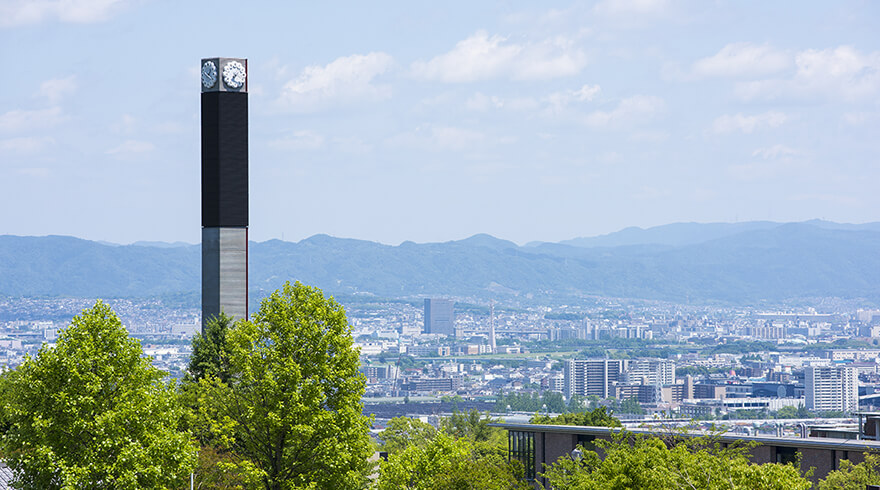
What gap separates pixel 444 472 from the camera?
3647 centimetres

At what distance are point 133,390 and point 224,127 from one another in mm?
22292

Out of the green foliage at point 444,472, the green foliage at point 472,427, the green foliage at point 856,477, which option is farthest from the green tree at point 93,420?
the green foliage at point 472,427

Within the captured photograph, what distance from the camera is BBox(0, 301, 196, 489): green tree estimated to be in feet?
113

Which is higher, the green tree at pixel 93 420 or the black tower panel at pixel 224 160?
the black tower panel at pixel 224 160

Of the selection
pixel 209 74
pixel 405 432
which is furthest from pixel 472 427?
pixel 209 74

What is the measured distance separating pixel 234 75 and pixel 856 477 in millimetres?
34115

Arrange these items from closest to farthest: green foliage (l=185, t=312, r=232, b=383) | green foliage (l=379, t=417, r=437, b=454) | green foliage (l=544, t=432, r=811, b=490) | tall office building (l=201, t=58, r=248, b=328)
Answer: green foliage (l=544, t=432, r=811, b=490) < green foliage (l=185, t=312, r=232, b=383) < tall office building (l=201, t=58, r=248, b=328) < green foliage (l=379, t=417, r=437, b=454)

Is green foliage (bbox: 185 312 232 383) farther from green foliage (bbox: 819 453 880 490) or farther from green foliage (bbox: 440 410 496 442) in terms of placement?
green foliage (bbox: 440 410 496 442)

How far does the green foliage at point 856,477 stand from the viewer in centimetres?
3628

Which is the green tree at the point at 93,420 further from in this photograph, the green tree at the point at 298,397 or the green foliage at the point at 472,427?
the green foliage at the point at 472,427

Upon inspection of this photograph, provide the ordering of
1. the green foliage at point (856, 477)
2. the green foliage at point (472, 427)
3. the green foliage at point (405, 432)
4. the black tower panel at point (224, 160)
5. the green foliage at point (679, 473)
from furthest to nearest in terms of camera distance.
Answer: the green foliage at point (472, 427), the green foliage at point (405, 432), the black tower panel at point (224, 160), the green foliage at point (856, 477), the green foliage at point (679, 473)

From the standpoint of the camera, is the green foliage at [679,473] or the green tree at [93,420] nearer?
the green foliage at [679,473]

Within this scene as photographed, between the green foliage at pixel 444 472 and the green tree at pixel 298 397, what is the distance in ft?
6.34

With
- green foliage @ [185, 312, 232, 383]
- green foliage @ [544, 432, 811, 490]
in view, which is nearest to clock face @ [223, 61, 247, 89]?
green foliage @ [185, 312, 232, 383]
